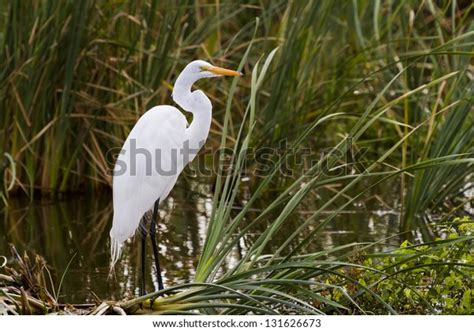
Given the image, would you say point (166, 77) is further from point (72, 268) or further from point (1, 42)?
point (72, 268)

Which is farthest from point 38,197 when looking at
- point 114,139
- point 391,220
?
point 391,220

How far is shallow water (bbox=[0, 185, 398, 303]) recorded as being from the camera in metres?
4.47

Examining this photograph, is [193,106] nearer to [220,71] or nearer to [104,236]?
[220,71]

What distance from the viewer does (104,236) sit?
17.6 feet

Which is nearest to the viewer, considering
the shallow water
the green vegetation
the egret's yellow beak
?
the egret's yellow beak

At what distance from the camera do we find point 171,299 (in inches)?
124

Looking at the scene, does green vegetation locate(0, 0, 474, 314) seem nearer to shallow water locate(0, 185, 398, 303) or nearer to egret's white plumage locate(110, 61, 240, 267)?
shallow water locate(0, 185, 398, 303)

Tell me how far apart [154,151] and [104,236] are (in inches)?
65.0

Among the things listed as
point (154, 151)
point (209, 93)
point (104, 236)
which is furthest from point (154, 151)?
point (209, 93)

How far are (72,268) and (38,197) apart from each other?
54.0 inches

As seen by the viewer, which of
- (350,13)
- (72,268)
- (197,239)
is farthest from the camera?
(350,13)

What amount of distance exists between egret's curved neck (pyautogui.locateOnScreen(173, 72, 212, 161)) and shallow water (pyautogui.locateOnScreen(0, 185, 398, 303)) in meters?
0.76

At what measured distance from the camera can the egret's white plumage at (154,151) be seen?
3.74 metres

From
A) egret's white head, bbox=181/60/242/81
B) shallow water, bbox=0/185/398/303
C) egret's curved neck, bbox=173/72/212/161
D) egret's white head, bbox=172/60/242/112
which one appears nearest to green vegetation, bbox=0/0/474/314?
shallow water, bbox=0/185/398/303
